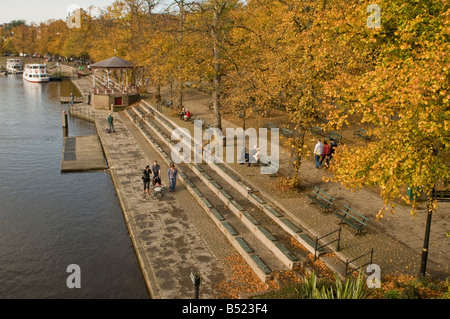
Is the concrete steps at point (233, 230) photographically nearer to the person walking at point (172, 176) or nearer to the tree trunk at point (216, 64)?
the person walking at point (172, 176)

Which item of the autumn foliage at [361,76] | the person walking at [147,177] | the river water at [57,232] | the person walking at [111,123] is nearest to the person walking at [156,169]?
the person walking at [147,177]

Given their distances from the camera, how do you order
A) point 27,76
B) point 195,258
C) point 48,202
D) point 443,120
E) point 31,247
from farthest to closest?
point 27,76
point 48,202
point 31,247
point 195,258
point 443,120

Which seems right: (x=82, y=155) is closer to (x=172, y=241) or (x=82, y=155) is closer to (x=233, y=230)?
(x=172, y=241)

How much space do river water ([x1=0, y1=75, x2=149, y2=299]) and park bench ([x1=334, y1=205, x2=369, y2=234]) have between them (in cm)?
820

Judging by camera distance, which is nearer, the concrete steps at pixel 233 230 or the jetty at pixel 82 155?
the concrete steps at pixel 233 230

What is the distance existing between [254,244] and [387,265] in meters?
4.78

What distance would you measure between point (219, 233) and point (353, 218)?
221 inches

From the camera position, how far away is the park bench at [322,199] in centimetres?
1672

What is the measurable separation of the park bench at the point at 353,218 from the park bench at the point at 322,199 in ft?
1.94

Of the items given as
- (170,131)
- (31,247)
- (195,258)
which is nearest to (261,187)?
(195,258)

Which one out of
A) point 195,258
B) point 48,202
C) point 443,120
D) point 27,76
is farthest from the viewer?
point 27,76

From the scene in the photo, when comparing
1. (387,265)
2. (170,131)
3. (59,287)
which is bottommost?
(59,287)

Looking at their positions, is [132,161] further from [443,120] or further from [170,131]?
[443,120]

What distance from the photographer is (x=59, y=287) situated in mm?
12570
